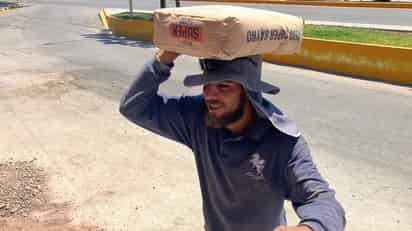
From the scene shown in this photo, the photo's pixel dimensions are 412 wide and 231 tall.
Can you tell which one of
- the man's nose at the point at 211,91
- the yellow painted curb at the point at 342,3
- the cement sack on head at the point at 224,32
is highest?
the cement sack on head at the point at 224,32

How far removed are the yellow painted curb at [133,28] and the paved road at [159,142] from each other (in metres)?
5.28

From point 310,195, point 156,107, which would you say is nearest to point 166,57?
point 156,107

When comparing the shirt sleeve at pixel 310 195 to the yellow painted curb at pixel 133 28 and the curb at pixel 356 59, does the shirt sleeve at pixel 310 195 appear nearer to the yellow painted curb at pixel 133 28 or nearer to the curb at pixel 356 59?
the curb at pixel 356 59

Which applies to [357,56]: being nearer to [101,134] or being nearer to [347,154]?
[347,154]

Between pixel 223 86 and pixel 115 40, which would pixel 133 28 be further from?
pixel 223 86

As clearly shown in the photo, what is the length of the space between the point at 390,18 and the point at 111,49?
11.8 m

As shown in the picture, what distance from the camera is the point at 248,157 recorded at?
82.4 inches

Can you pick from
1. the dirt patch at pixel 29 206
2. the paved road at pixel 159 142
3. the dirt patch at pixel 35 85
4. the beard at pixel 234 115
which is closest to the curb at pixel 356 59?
the paved road at pixel 159 142

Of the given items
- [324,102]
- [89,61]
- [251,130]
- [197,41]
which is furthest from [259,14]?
[89,61]

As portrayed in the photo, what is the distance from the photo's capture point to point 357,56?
1188 cm

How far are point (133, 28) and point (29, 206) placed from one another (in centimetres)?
1486

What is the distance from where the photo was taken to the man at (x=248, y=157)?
1979mm

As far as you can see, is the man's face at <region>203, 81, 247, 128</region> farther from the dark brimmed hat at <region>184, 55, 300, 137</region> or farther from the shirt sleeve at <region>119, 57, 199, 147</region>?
the shirt sleeve at <region>119, 57, 199, 147</region>

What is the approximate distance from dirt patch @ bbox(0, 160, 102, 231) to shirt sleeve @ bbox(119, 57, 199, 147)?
255 centimetres
